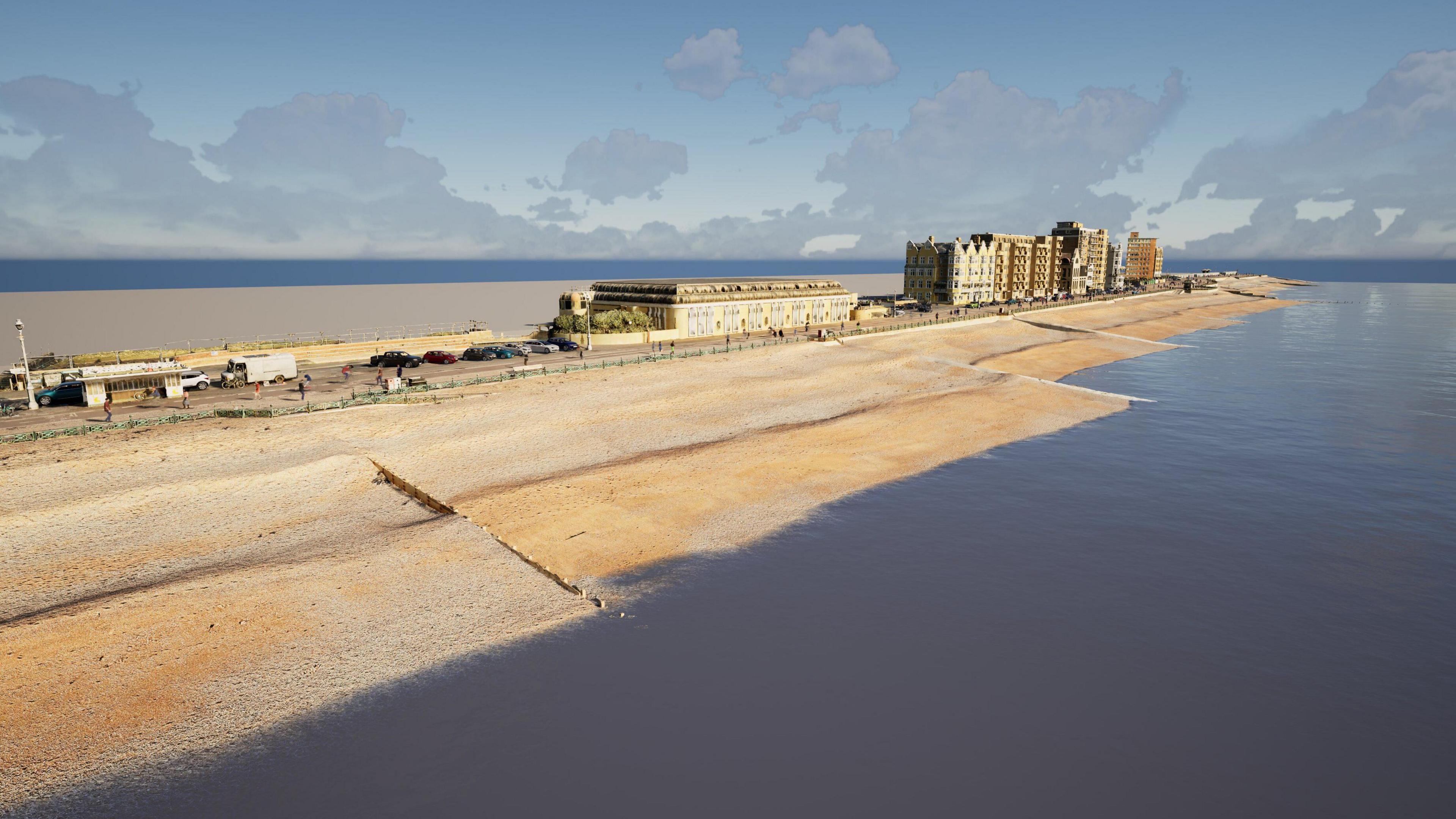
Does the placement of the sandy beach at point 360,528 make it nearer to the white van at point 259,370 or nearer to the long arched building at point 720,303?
the white van at point 259,370

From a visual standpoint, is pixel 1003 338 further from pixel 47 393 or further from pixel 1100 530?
pixel 47 393

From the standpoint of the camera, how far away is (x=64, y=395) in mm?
46719

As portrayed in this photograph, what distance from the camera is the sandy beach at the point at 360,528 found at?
2028cm

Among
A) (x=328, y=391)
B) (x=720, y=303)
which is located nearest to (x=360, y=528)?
(x=328, y=391)

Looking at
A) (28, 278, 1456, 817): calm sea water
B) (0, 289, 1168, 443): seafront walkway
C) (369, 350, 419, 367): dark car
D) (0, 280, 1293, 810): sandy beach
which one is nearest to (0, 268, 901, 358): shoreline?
(0, 289, 1168, 443): seafront walkway

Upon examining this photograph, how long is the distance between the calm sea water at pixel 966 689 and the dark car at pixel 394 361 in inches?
1755

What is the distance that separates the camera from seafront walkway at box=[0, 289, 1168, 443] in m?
41.8

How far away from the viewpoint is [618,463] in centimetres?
4081

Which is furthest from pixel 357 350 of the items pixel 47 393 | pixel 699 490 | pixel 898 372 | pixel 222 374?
pixel 898 372

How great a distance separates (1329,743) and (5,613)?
40683 millimetres

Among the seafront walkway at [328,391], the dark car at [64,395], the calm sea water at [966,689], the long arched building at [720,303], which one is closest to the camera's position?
the calm sea water at [966,689]

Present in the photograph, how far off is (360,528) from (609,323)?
54976 millimetres

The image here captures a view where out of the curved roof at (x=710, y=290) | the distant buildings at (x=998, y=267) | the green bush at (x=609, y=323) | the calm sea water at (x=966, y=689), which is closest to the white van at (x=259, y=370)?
the green bush at (x=609, y=323)

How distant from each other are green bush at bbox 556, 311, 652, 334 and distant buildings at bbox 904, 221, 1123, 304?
74940 millimetres
